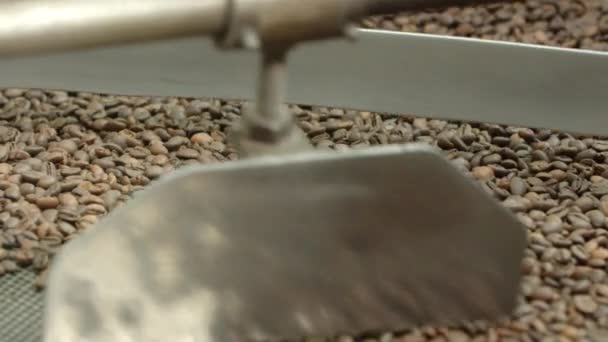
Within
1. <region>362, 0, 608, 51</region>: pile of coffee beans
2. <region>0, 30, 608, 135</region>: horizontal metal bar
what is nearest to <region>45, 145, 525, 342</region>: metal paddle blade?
<region>0, 30, 608, 135</region>: horizontal metal bar

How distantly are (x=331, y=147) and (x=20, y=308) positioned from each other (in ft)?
1.63

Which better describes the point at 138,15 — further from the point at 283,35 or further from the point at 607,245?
the point at 607,245

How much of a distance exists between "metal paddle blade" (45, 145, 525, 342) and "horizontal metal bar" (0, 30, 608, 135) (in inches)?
18.6

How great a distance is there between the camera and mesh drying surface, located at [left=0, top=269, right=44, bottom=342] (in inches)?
42.0

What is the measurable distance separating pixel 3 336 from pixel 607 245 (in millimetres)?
747

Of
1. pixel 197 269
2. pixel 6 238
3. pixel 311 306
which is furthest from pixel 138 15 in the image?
pixel 6 238

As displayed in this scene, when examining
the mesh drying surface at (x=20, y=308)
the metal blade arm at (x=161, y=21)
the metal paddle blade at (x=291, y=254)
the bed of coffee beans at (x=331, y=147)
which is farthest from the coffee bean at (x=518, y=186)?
the mesh drying surface at (x=20, y=308)

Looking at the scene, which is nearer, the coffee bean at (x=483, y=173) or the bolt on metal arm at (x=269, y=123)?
the bolt on metal arm at (x=269, y=123)

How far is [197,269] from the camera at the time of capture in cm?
92

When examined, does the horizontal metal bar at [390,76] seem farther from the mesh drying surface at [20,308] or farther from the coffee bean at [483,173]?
the mesh drying surface at [20,308]

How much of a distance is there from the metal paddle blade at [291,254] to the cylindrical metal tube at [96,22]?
0.13 metres

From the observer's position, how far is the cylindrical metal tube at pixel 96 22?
2.48 ft

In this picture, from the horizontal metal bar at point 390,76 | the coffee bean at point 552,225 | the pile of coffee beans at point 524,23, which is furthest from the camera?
the pile of coffee beans at point 524,23

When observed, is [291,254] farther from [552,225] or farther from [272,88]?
[552,225]
